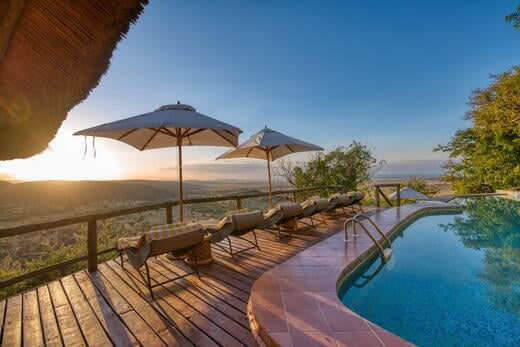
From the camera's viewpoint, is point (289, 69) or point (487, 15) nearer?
point (487, 15)

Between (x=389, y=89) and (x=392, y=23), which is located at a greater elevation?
(x=392, y=23)

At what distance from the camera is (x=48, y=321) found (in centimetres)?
233

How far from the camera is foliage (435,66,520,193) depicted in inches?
445

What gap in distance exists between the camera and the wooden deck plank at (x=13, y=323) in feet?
6.78

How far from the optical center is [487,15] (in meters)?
7.90

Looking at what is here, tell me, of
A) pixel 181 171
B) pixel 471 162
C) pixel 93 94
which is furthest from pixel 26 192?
pixel 471 162

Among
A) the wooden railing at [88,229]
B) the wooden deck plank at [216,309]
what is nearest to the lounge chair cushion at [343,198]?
the wooden railing at [88,229]

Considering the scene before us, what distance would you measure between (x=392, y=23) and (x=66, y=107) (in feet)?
31.9

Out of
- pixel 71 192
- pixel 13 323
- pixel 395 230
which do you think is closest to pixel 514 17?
pixel 395 230

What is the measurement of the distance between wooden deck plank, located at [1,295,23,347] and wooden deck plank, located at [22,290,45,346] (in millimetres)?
38

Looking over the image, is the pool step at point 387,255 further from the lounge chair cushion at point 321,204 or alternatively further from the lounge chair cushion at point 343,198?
the lounge chair cushion at point 343,198

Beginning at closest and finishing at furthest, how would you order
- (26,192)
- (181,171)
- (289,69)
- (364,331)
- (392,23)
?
1. (364,331)
2. (181,171)
3. (392,23)
4. (289,69)
5. (26,192)

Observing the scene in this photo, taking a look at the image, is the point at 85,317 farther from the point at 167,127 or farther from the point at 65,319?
the point at 167,127

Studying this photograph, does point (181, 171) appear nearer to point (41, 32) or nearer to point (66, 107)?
point (66, 107)
